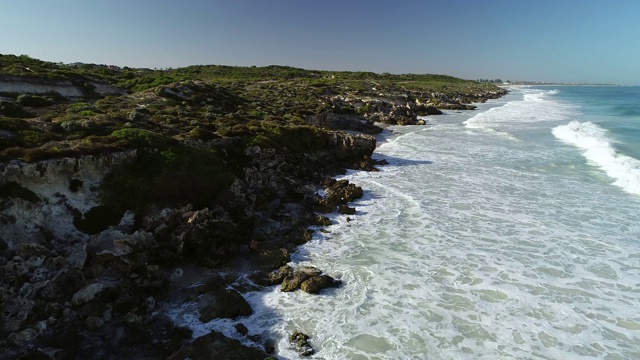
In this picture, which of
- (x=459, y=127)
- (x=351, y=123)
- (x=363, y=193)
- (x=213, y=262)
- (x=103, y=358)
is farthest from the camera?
(x=459, y=127)

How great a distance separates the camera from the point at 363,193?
75.5ft

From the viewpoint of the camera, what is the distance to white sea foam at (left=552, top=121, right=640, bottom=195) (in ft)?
84.8

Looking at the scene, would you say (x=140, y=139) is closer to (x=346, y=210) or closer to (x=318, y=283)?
(x=346, y=210)

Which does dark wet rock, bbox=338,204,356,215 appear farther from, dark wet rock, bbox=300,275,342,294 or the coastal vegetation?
dark wet rock, bbox=300,275,342,294

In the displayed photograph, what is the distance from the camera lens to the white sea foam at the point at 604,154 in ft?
84.8

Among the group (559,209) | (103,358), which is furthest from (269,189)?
(559,209)

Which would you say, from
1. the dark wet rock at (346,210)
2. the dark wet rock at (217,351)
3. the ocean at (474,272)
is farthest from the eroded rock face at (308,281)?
the dark wet rock at (346,210)

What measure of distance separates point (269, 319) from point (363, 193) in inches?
499

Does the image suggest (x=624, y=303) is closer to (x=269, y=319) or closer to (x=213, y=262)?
(x=269, y=319)

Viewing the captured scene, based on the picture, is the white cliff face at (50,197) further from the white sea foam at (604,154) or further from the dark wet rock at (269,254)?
the white sea foam at (604,154)

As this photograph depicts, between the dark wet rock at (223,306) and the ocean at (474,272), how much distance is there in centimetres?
34

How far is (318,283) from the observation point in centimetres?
1303

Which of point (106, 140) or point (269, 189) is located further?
point (269, 189)

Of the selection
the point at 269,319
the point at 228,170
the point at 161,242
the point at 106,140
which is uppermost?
the point at 106,140
